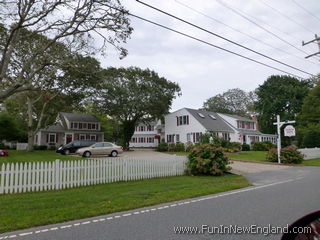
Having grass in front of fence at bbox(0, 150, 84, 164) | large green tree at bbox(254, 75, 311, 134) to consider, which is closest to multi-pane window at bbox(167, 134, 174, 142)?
grass in front of fence at bbox(0, 150, 84, 164)

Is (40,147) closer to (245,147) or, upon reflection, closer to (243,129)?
(245,147)

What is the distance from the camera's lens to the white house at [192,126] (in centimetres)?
3801

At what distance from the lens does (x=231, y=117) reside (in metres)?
43.2

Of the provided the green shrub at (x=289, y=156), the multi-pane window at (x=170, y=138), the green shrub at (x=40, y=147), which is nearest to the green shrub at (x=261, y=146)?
the multi-pane window at (x=170, y=138)

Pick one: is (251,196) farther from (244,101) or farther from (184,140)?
(244,101)

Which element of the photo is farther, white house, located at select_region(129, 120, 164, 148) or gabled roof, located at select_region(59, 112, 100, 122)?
white house, located at select_region(129, 120, 164, 148)

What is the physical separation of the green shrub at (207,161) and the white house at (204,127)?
76.2ft

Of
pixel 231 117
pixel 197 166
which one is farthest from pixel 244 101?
pixel 197 166

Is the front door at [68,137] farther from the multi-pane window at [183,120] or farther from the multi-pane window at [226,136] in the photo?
the multi-pane window at [226,136]

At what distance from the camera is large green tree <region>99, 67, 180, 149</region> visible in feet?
118

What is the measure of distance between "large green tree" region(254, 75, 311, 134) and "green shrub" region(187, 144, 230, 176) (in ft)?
135

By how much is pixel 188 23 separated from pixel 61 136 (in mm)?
37442

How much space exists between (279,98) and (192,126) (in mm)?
22996

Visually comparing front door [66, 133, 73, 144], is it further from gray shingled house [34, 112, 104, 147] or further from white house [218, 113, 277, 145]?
white house [218, 113, 277, 145]
